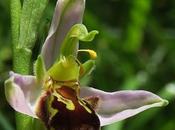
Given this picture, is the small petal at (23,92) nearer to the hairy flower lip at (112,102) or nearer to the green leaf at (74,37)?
the hairy flower lip at (112,102)

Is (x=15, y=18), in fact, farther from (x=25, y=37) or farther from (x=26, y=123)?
(x=26, y=123)

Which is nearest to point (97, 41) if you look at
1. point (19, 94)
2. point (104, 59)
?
point (104, 59)

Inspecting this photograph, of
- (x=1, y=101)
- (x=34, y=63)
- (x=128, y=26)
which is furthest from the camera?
(x=128, y=26)

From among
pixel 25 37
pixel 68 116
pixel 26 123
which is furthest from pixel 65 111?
pixel 25 37

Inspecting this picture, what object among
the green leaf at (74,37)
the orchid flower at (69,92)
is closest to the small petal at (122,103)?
the orchid flower at (69,92)

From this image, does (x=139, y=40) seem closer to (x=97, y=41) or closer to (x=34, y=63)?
(x=97, y=41)

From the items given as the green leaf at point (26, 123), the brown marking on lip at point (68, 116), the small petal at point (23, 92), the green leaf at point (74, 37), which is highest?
the green leaf at point (74, 37)

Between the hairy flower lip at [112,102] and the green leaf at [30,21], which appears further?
the green leaf at [30,21]
